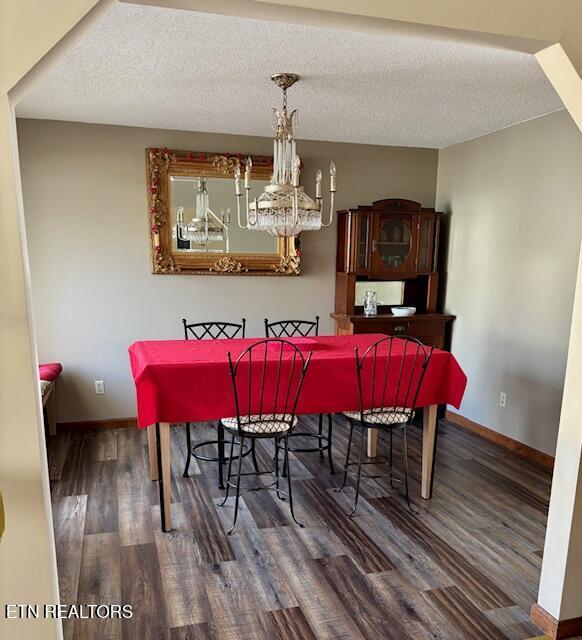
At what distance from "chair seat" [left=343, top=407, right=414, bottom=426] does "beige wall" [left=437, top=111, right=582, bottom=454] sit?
4.37 feet

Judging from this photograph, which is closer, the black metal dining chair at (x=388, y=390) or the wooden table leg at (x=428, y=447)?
the black metal dining chair at (x=388, y=390)

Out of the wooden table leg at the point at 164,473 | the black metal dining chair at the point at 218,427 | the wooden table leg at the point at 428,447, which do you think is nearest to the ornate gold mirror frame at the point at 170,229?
the black metal dining chair at the point at 218,427

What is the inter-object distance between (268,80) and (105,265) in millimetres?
2075

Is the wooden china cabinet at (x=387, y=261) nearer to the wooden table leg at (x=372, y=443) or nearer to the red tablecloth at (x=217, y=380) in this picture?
the wooden table leg at (x=372, y=443)

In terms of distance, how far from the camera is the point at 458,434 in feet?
13.6

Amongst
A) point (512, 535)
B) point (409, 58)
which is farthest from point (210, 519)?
point (409, 58)

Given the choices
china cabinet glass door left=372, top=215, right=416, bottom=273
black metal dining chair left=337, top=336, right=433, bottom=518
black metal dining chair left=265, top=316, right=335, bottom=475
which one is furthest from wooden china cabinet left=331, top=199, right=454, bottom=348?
black metal dining chair left=337, top=336, right=433, bottom=518

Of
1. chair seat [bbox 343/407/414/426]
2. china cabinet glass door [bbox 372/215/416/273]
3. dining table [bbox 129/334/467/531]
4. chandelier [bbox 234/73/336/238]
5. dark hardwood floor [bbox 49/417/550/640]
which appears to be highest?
chandelier [bbox 234/73/336/238]

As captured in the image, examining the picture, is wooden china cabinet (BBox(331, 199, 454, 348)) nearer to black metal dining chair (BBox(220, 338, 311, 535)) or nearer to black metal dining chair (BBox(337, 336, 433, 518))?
black metal dining chair (BBox(337, 336, 433, 518))

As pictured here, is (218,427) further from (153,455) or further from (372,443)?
(372,443)

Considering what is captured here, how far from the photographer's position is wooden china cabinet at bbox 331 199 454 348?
4.29m

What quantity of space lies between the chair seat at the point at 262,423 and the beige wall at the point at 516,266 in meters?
2.00

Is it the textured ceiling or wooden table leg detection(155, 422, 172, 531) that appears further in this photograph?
wooden table leg detection(155, 422, 172, 531)

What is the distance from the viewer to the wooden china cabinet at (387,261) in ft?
14.1
